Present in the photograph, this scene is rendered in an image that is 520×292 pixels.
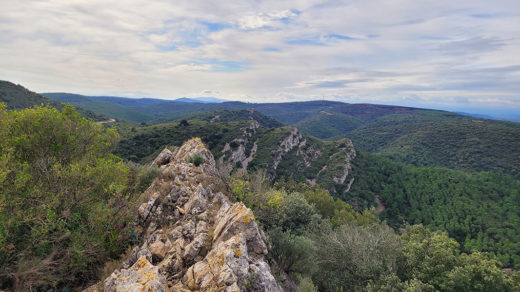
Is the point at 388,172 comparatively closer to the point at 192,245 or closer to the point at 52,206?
the point at 192,245

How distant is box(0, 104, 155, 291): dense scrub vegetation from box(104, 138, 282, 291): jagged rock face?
186 centimetres

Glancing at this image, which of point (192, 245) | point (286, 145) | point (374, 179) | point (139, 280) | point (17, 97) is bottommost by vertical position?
point (374, 179)

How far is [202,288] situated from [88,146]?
13831 mm

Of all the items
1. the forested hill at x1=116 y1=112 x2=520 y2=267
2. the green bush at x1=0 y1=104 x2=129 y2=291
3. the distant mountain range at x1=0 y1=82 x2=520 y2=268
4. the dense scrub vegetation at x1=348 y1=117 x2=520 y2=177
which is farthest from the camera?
the dense scrub vegetation at x1=348 y1=117 x2=520 y2=177

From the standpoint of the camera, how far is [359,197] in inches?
3701

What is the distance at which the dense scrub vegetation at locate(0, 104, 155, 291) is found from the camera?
9.49 m

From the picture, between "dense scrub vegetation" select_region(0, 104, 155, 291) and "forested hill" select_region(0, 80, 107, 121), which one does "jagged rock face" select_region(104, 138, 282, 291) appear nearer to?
"dense scrub vegetation" select_region(0, 104, 155, 291)

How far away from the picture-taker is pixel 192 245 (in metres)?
11.6

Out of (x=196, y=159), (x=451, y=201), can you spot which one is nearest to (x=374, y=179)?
(x=451, y=201)

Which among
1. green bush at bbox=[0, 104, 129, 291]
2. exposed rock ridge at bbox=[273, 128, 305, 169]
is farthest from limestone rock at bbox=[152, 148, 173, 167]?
exposed rock ridge at bbox=[273, 128, 305, 169]

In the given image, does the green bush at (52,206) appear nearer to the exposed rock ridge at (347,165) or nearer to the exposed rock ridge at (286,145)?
the exposed rock ridge at (286,145)

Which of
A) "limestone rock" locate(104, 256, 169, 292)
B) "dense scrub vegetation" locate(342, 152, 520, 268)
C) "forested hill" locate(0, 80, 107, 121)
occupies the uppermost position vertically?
"forested hill" locate(0, 80, 107, 121)

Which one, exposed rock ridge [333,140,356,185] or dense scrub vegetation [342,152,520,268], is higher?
exposed rock ridge [333,140,356,185]

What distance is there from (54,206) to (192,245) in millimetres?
7200
